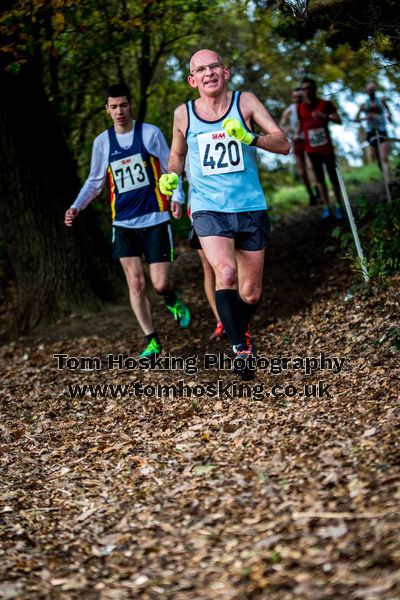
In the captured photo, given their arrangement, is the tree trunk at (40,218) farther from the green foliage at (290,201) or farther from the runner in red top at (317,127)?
the green foliage at (290,201)

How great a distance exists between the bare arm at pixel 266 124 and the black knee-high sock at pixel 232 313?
3.33 ft

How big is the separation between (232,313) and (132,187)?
5.73 feet

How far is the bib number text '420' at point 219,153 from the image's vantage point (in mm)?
5688

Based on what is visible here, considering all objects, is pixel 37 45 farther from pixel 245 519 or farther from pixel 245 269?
pixel 245 519

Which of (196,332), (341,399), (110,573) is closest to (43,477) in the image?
(110,573)

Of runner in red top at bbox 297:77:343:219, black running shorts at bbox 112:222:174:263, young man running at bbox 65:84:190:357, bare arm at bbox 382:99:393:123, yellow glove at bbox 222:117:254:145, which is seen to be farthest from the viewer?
bare arm at bbox 382:99:393:123

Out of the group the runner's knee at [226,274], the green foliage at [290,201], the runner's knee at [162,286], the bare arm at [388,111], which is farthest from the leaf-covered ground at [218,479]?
the green foliage at [290,201]

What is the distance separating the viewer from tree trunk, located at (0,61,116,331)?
8750 millimetres

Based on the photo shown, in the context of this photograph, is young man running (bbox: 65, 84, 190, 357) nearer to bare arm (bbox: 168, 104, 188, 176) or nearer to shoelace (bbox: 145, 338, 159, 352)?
shoelace (bbox: 145, 338, 159, 352)

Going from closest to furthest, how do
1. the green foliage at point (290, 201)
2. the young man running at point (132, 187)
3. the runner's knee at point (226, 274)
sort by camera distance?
1. the runner's knee at point (226, 274)
2. the young man running at point (132, 187)
3. the green foliage at point (290, 201)

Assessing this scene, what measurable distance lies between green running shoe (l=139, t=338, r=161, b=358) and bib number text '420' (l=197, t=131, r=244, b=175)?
1.96 m

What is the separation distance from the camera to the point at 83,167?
12.6 meters

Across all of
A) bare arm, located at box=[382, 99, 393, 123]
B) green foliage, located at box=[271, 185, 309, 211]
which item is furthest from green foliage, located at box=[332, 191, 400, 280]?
green foliage, located at box=[271, 185, 309, 211]

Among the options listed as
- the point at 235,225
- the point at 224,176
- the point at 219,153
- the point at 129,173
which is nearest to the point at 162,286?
the point at 129,173
